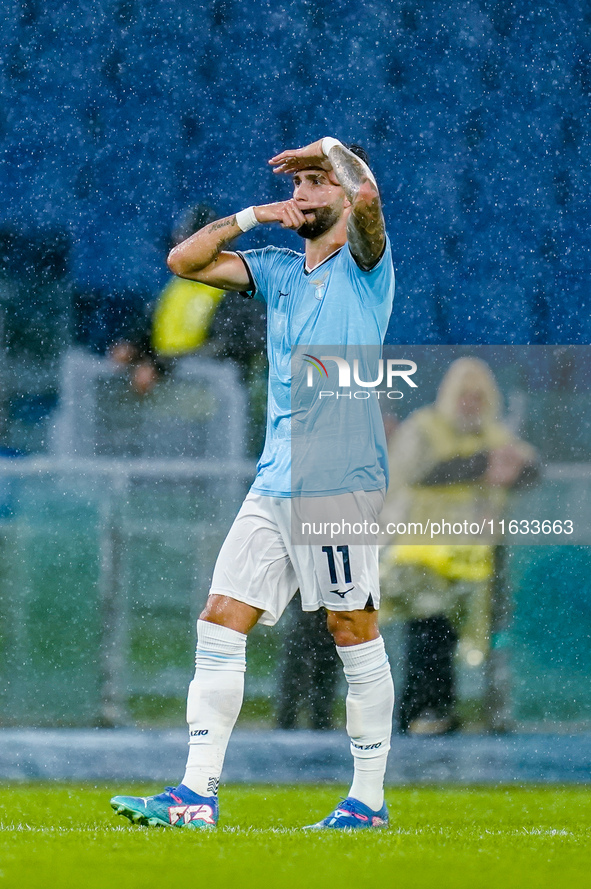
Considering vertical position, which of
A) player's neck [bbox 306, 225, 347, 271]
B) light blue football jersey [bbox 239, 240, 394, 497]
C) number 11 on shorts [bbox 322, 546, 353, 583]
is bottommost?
number 11 on shorts [bbox 322, 546, 353, 583]

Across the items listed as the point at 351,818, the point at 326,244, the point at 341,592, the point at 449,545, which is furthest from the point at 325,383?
the point at 449,545

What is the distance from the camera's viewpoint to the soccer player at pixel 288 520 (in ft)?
7.30

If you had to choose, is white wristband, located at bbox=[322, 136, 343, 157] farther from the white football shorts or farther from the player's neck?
the white football shorts

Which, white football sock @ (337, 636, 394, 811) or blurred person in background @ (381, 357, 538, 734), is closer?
white football sock @ (337, 636, 394, 811)

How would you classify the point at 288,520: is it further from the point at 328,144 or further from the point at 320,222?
the point at 328,144

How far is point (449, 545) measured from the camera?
3.32 meters

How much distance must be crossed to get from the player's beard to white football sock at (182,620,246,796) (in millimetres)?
769

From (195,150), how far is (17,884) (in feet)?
7.22

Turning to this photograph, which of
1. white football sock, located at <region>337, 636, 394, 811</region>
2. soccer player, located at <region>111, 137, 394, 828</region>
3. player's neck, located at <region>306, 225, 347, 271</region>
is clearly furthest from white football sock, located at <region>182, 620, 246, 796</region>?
player's neck, located at <region>306, 225, 347, 271</region>

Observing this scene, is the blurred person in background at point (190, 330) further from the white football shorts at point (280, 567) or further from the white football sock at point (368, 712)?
the white football sock at point (368, 712)

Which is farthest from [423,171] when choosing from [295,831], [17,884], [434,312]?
[17,884]

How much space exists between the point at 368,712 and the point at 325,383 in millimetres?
615

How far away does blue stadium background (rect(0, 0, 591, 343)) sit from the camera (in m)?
3.45

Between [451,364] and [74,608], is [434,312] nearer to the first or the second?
[451,364]
